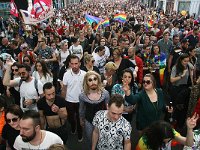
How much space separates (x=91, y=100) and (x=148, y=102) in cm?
90

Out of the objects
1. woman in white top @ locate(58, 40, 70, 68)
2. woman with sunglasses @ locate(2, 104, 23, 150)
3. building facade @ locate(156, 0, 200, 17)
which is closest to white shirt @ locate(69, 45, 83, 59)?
woman in white top @ locate(58, 40, 70, 68)

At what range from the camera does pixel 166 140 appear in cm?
273

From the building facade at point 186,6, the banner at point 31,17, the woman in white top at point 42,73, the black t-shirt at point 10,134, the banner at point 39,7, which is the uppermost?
the building facade at point 186,6

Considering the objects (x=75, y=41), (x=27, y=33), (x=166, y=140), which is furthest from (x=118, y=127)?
(x=27, y=33)

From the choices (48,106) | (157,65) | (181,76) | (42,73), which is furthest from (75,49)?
(48,106)

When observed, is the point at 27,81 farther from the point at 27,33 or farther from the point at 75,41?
the point at 27,33

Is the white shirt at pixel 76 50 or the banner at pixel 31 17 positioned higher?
the banner at pixel 31 17

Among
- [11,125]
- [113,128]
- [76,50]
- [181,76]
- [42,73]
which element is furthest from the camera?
[76,50]

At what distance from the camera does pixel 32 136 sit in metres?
2.63

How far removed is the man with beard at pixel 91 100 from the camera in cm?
373

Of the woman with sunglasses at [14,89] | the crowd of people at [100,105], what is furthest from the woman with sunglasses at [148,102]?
the woman with sunglasses at [14,89]

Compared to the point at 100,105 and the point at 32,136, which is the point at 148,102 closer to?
the point at 100,105

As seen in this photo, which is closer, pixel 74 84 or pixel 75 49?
pixel 74 84

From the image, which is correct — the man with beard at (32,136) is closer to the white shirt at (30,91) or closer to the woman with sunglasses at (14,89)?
the white shirt at (30,91)
